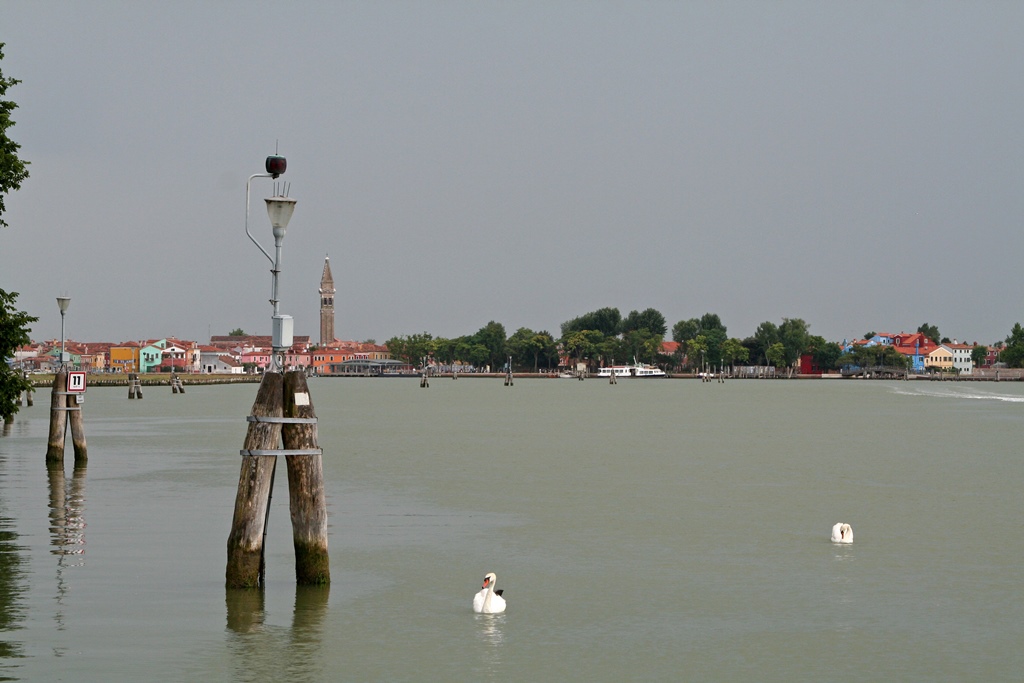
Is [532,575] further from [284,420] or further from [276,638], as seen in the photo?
[284,420]

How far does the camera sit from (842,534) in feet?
75.0

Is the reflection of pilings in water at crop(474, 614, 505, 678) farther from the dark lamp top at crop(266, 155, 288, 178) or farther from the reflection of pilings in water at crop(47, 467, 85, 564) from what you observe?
the reflection of pilings in water at crop(47, 467, 85, 564)

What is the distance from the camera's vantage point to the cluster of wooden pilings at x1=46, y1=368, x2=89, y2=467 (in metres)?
32.8

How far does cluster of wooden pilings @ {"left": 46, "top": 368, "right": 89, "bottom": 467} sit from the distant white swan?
772 inches

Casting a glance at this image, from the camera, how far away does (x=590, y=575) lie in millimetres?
19453

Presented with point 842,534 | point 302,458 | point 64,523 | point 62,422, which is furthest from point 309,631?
point 62,422

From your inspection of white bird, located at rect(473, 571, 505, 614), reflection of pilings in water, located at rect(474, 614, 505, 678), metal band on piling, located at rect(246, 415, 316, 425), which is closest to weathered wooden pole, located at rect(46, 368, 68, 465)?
metal band on piling, located at rect(246, 415, 316, 425)

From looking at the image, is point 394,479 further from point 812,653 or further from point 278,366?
point 812,653

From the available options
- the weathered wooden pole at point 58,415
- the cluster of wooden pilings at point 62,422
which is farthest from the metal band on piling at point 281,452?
the cluster of wooden pilings at point 62,422

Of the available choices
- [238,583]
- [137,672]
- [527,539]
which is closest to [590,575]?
[527,539]

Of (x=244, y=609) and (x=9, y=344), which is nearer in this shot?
(x=244, y=609)

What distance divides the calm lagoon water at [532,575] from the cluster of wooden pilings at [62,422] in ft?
1.92

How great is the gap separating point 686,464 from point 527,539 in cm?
1935

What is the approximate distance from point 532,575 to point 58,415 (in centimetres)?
1881
